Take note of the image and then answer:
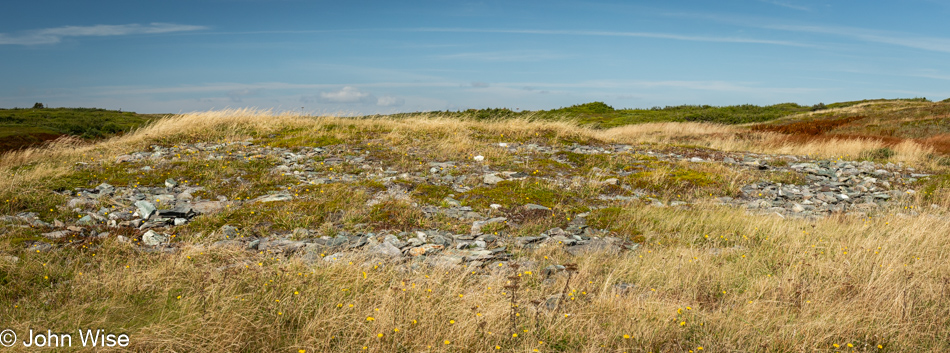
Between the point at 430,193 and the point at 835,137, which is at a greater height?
the point at 835,137

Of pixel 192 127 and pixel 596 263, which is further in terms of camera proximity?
pixel 192 127

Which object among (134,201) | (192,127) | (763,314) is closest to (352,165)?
(134,201)

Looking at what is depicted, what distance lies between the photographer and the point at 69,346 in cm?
348

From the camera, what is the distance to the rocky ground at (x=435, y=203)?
6.57 m

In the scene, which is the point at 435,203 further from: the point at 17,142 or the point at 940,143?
the point at 17,142

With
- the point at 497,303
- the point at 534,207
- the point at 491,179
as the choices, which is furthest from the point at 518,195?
the point at 497,303

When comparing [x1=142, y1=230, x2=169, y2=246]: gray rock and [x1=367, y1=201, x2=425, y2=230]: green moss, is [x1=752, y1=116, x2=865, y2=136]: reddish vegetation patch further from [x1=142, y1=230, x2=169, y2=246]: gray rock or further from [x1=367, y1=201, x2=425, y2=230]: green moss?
[x1=142, y1=230, x2=169, y2=246]: gray rock

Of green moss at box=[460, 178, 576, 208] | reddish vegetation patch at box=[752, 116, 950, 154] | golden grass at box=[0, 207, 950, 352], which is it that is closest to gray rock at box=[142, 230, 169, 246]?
golden grass at box=[0, 207, 950, 352]

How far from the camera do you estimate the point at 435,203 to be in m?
8.96

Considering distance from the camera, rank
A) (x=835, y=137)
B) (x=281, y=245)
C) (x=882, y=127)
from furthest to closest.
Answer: (x=882, y=127), (x=835, y=137), (x=281, y=245)

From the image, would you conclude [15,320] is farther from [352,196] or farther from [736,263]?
[736,263]

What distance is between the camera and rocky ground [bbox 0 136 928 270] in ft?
21.6

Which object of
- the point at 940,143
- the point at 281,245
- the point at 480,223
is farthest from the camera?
the point at 940,143

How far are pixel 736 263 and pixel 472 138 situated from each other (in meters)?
11.1
